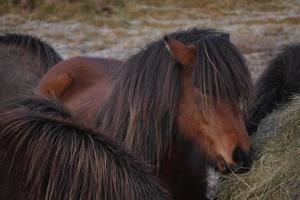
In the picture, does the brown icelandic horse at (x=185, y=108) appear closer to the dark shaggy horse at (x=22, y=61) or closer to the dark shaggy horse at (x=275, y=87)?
the dark shaggy horse at (x=275, y=87)

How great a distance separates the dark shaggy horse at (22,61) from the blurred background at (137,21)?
6.31 m

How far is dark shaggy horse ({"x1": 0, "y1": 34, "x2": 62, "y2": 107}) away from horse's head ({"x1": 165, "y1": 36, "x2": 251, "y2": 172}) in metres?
3.54

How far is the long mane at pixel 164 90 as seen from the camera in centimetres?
391

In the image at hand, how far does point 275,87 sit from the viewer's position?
4816 millimetres

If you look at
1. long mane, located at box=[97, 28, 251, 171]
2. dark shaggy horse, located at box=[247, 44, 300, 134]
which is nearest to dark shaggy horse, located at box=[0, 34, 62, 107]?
dark shaggy horse, located at box=[247, 44, 300, 134]

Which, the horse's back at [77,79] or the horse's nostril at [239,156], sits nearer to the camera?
the horse's nostril at [239,156]

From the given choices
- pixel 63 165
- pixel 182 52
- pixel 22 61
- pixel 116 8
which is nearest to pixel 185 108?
pixel 182 52

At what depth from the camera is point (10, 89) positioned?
7.16 metres

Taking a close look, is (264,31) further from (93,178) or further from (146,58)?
(93,178)

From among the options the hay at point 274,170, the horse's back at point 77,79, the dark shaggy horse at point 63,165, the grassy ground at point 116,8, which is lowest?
the grassy ground at point 116,8

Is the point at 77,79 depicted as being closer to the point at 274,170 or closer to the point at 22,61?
the point at 22,61

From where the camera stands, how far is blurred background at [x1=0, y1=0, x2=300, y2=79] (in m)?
15.8

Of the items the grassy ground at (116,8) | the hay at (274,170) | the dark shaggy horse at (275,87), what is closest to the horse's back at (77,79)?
the dark shaggy horse at (275,87)

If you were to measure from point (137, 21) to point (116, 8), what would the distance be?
6.34 feet
